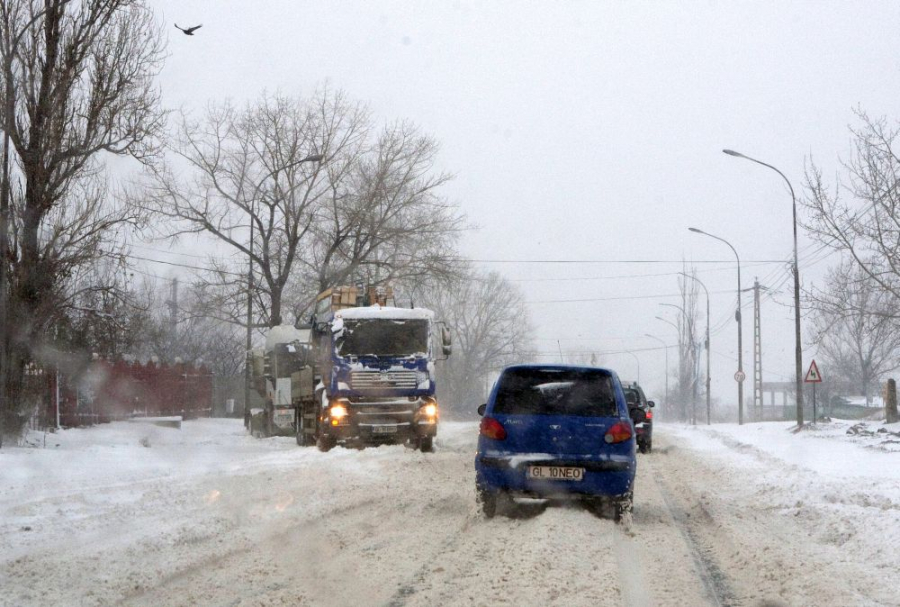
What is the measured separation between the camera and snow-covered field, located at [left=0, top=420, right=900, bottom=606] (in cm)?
709

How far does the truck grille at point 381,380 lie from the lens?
73.2 feet

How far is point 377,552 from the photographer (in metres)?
8.71

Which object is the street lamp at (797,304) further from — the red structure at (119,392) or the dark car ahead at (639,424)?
the red structure at (119,392)

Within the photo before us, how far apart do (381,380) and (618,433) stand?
39.6 ft

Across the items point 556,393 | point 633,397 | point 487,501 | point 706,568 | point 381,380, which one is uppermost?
point 556,393

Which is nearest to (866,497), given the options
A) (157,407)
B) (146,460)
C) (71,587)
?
(71,587)

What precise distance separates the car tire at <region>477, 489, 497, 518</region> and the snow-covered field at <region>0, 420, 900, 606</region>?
1.03ft

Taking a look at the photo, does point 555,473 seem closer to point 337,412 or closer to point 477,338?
point 337,412

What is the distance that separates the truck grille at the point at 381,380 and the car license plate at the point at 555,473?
11.8 meters

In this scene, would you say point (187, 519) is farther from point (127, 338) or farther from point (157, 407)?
point (157, 407)

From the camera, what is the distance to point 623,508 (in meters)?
10.8

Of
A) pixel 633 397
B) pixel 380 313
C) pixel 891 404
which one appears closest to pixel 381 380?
pixel 380 313

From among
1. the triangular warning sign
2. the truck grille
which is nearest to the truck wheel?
the truck grille

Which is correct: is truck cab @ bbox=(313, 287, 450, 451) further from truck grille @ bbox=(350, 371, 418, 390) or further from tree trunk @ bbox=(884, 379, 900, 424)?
tree trunk @ bbox=(884, 379, 900, 424)
